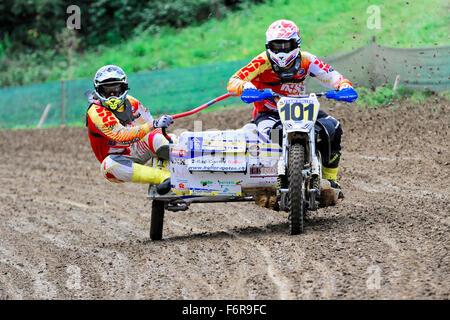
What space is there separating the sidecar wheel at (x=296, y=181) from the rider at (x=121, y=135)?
1.58 metres

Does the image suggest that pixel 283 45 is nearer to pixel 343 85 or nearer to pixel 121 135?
pixel 343 85

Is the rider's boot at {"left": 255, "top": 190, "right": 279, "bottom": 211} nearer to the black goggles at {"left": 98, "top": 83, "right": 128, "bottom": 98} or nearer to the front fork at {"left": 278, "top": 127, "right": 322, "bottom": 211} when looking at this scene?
the front fork at {"left": 278, "top": 127, "right": 322, "bottom": 211}

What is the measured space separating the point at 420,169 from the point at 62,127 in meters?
14.6

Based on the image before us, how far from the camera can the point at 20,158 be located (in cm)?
1880

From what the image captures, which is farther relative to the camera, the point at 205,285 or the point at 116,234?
the point at 116,234

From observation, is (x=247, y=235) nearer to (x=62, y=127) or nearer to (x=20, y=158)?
(x=20, y=158)

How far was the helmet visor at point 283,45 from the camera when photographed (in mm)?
8336

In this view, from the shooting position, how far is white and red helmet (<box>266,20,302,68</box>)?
326 inches

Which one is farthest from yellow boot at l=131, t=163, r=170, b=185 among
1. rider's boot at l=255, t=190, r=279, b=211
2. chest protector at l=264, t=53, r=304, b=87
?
chest protector at l=264, t=53, r=304, b=87

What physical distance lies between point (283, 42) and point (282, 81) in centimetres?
51

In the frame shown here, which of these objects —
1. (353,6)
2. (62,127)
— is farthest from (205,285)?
(353,6)

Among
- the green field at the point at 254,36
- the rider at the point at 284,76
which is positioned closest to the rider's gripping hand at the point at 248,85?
the rider at the point at 284,76

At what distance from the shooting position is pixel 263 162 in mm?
7953
